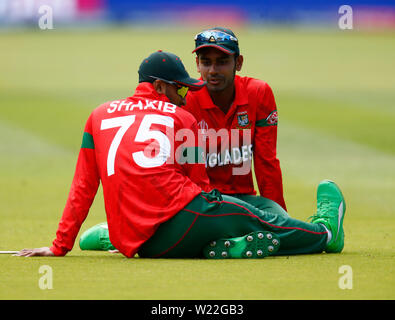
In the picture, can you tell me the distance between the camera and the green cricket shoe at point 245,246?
19.2 ft

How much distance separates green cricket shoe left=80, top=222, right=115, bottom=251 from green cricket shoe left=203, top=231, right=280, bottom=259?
106cm

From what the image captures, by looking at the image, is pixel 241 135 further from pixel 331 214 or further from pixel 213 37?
pixel 331 214

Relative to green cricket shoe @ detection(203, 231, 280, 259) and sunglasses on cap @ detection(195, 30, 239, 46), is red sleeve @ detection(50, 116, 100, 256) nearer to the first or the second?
green cricket shoe @ detection(203, 231, 280, 259)

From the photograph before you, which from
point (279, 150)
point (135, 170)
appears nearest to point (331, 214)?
point (135, 170)

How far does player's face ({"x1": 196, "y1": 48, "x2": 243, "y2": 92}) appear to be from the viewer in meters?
6.84

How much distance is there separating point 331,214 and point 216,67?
1.46 metres

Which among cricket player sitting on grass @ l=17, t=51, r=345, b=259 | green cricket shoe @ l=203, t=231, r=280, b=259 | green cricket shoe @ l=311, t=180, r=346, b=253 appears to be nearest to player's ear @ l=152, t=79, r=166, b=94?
cricket player sitting on grass @ l=17, t=51, r=345, b=259

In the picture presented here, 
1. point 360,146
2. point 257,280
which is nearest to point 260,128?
point 257,280

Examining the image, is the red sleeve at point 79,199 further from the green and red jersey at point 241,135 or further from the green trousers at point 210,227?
the green and red jersey at point 241,135

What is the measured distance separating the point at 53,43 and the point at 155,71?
33830 millimetres

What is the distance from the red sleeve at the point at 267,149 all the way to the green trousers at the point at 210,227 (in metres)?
1.08

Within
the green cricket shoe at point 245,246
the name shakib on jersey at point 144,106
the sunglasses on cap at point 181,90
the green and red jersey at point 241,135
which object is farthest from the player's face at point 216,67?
the green cricket shoe at point 245,246

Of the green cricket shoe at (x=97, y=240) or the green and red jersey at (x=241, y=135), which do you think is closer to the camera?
the green cricket shoe at (x=97, y=240)

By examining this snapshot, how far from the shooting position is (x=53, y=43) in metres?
39.1
